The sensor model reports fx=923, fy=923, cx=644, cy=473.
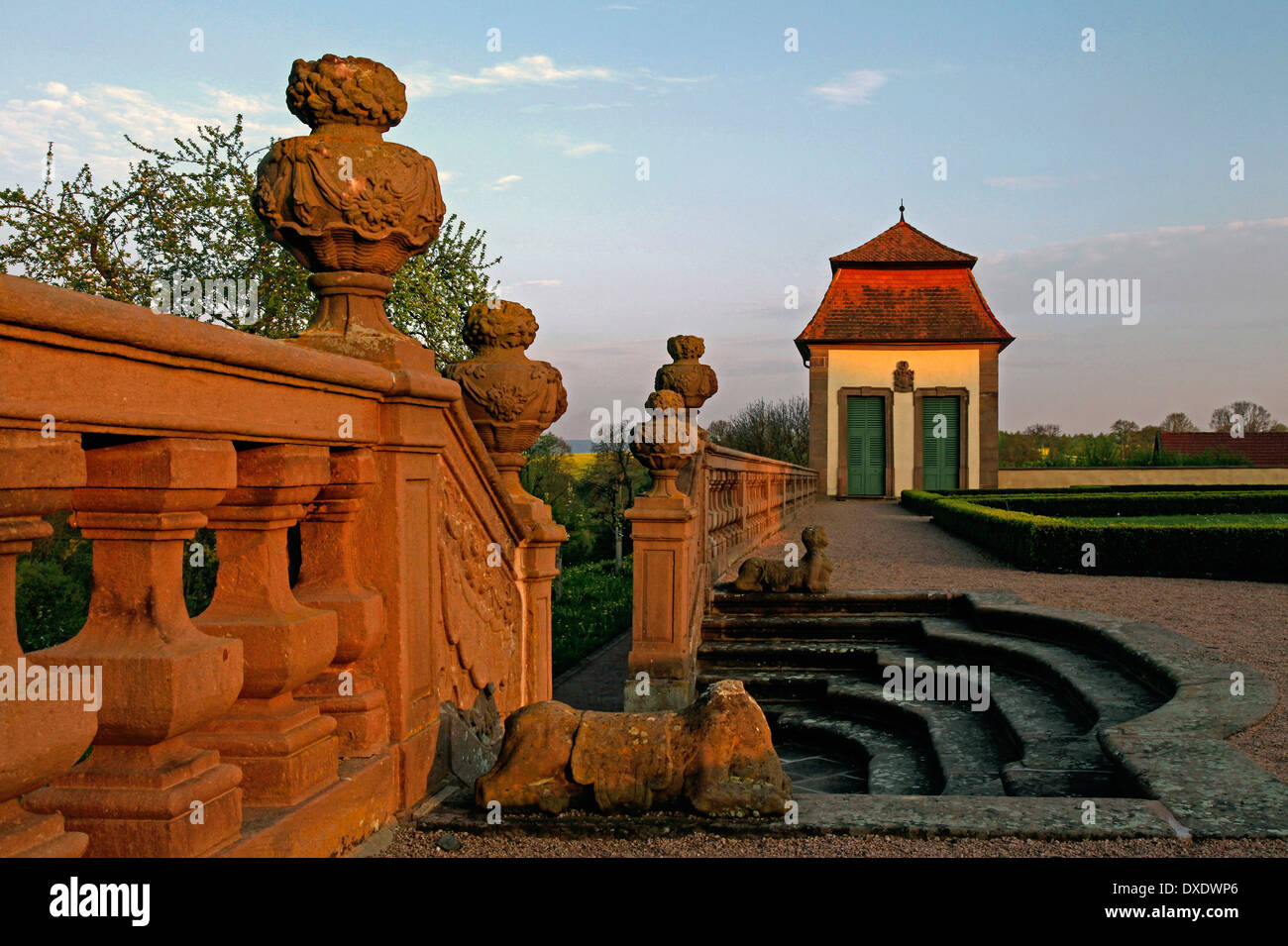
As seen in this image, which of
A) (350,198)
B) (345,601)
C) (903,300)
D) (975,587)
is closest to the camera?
(345,601)

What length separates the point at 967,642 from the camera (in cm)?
675

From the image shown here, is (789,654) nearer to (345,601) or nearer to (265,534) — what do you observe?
(345,601)

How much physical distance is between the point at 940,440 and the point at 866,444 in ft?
8.40

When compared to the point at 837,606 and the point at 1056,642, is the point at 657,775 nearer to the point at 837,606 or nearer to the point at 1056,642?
the point at 1056,642

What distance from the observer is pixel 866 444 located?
Result: 107 feet

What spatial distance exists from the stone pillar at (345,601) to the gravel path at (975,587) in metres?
0.33

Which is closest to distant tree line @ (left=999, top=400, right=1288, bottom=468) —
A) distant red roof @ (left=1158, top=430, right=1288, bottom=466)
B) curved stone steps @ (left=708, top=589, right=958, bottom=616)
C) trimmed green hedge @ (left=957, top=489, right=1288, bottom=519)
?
distant red roof @ (left=1158, top=430, right=1288, bottom=466)

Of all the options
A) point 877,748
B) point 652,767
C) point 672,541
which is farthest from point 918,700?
point 652,767

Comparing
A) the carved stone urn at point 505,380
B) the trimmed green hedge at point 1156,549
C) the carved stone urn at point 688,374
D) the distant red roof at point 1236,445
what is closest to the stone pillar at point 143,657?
the carved stone urn at point 505,380

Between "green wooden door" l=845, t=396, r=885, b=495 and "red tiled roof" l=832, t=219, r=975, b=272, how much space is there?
5.30 meters

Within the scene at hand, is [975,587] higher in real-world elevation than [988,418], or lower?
lower

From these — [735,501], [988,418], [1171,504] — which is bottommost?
[1171,504]
